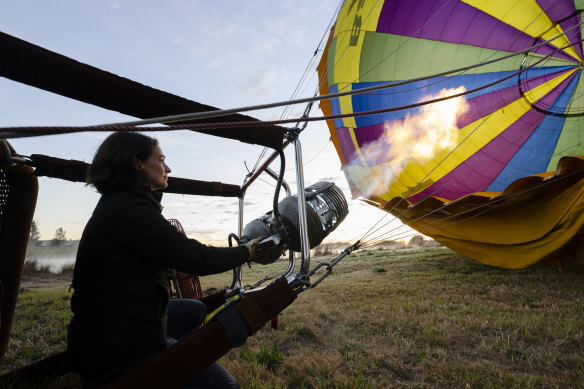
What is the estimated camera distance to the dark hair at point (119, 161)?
1.28 meters

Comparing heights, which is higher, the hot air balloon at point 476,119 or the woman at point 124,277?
the hot air balloon at point 476,119

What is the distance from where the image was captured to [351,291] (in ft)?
12.7

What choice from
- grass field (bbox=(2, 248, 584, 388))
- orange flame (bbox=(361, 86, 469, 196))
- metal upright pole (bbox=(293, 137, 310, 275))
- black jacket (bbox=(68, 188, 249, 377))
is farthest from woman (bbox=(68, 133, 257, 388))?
orange flame (bbox=(361, 86, 469, 196))

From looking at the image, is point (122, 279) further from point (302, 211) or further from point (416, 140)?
point (416, 140)

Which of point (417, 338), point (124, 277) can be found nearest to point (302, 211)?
point (124, 277)

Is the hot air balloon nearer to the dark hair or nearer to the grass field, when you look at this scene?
the grass field

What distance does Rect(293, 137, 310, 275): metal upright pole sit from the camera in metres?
1.65

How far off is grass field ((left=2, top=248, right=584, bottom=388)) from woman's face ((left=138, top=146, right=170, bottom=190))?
3.87 ft

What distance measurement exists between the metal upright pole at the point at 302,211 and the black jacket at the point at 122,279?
585 mm

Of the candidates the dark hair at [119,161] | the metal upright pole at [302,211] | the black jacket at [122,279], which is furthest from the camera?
the metal upright pole at [302,211]

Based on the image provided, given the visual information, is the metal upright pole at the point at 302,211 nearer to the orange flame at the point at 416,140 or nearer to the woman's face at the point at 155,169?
the woman's face at the point at 155,169

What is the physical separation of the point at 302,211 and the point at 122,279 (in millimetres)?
931

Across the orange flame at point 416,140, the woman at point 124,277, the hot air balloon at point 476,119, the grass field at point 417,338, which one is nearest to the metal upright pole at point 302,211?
the woman at point 124,277

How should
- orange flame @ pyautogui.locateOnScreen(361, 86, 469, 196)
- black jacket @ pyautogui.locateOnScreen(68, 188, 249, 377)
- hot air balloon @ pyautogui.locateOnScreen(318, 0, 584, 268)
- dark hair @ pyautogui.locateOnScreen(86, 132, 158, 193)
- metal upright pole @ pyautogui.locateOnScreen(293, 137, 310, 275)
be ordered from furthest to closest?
orange flame @ pyautogui.locateOnScreen(361, 86, 469, 196)
hot air balloon @ pyautogui.locateOnScreen(318, 0, 584, 268)
metal upright pole @ pyautogui.locateOnScreen(293, 137, 310, 275)
dark hair @ pyautogui.locateOnScreen(86, 132, 158, 193)
black jacket @ pyautogui.locateOnScreen(68, 188, 249, 377)
